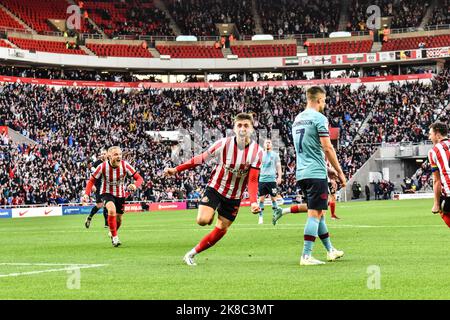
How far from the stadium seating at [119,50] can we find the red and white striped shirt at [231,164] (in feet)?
206

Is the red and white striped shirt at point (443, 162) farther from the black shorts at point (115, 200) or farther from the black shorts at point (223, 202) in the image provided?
the black shorts at point (115, 200)

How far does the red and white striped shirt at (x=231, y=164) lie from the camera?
12.4 meters

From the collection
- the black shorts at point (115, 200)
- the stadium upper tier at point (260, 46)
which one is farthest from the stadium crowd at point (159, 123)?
the black shorts at point (115, 200)

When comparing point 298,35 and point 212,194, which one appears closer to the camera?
point 212,194

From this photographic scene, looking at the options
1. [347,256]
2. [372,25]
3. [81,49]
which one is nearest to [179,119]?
[81,49]

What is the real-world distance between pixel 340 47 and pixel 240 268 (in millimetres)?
67787

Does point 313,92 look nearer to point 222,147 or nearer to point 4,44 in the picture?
point 222,147

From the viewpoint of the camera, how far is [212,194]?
12484 millimetres

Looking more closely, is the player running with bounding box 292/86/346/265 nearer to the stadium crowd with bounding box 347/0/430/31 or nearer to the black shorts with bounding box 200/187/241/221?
the black shorts with bounding box 200/187/241/221

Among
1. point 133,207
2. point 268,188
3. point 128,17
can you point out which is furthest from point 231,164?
point 128,17

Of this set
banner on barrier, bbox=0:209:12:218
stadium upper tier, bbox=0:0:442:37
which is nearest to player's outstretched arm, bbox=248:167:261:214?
banner on barrier, bbox=0:209:12:218

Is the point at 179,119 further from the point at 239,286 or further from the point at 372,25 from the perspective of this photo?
the point at 239,286

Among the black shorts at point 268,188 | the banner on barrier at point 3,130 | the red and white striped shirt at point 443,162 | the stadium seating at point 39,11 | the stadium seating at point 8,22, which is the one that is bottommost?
the black shorts at point 268,188

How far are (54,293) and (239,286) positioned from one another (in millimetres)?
2276
